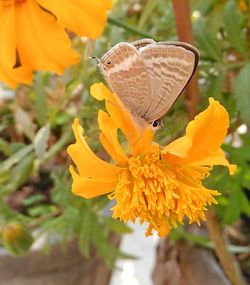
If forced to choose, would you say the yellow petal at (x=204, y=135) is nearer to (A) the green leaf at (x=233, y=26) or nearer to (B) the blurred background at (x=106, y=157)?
(B) the blurred background at (x=106, y=157)

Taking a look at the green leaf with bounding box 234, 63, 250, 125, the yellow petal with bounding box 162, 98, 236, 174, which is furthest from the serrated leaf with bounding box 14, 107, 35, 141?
the yellow petal with bounding box 162, 98, 236, 174

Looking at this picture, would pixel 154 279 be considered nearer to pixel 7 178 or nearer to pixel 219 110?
pixel 7 178

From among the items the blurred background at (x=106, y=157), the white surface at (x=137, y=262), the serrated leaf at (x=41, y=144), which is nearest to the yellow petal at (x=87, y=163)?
the blurred background at (x=106, y=157)

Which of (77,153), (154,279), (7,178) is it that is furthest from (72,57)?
(154,279)

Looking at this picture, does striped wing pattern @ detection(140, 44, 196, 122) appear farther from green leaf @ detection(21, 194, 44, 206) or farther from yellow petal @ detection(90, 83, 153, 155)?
green leaf @ detection(21, 194, 44, 206)

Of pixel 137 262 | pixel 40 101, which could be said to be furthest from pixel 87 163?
pixel 137 262
